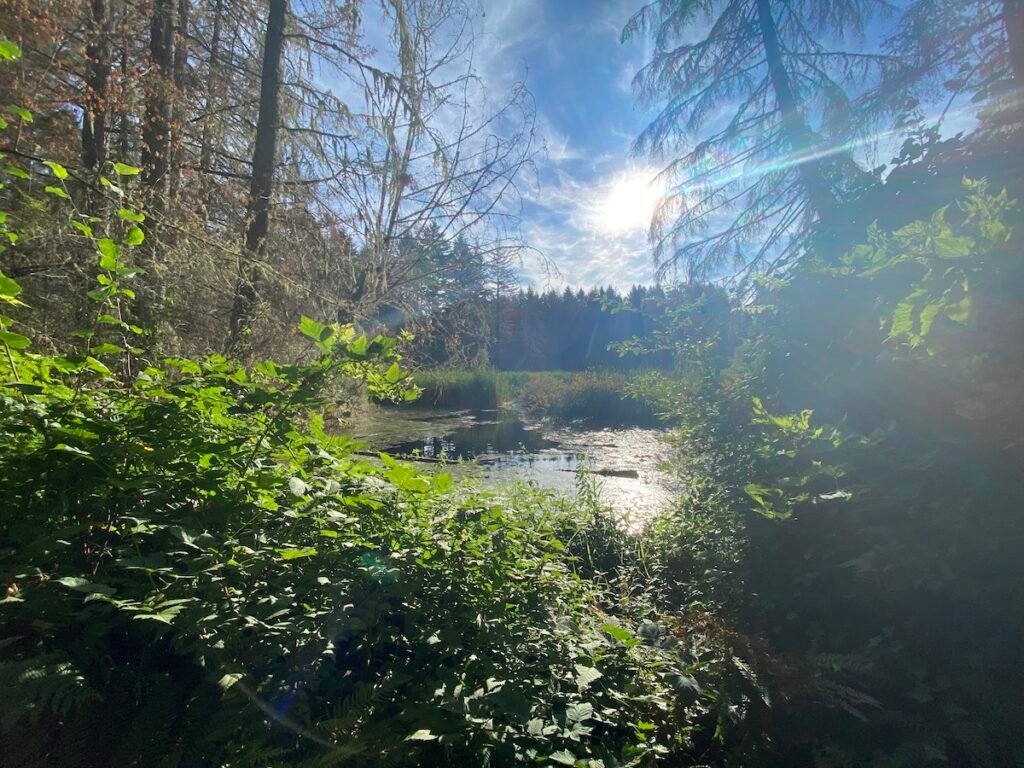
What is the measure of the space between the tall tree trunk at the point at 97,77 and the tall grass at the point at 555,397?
8964 mm

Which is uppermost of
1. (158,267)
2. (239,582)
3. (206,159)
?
(206,159)

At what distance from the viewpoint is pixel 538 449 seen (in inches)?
363

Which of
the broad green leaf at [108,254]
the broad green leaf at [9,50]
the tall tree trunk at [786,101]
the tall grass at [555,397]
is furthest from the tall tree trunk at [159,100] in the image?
the tall grass at [555,397]

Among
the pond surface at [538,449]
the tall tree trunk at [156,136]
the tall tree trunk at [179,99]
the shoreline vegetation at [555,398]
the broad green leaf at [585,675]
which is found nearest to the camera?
the broad green leaf at [585,675]

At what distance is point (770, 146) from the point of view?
564 cm

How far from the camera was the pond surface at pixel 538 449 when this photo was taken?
577cm

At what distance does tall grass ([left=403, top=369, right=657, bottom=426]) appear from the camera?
13477 millimetres

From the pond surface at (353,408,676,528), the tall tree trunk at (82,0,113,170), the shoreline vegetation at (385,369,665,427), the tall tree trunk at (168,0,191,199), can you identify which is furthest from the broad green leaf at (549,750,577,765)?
the shoreline vegetation at (385,369,665,427)

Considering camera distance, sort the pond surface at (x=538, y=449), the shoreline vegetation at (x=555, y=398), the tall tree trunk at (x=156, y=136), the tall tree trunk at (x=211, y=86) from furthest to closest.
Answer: the shoreline vegetation at (x=555, y=398) < the pond surface at (x=538, y=449) < the tall tree trunk at (x=211, y=86) < the tall tree trunk at (x=156, y=136)

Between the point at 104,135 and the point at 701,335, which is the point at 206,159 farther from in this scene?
the point at 701,335

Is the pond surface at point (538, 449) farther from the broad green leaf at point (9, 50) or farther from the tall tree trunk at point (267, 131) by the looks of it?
the broad green leaf at point (9, 50)

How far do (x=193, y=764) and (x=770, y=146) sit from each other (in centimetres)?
686

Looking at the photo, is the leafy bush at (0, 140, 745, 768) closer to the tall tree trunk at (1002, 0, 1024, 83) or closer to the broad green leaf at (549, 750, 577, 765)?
the broad green leaf at (549, 750, 577, 765)

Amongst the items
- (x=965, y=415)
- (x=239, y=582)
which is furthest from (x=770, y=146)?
(x=239, y=582)
